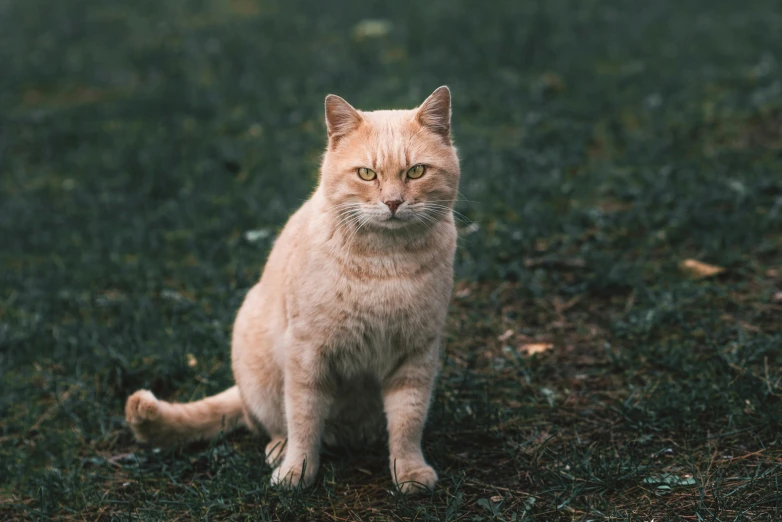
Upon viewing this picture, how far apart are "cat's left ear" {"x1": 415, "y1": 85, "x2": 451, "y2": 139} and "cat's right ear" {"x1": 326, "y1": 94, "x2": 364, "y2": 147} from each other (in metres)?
0.23

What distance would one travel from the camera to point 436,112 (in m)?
3.16

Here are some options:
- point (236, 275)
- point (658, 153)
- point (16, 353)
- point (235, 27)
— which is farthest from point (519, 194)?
point (235, 27)

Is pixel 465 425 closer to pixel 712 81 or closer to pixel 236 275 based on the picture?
pixel 236 275

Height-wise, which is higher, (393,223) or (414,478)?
(393,223)

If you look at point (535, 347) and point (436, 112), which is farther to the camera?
point (535, 347)

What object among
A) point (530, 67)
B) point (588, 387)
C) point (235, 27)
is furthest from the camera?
point (235, 27)

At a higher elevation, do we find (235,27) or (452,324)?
(235,27)

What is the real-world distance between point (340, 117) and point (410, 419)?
1151 millimetres

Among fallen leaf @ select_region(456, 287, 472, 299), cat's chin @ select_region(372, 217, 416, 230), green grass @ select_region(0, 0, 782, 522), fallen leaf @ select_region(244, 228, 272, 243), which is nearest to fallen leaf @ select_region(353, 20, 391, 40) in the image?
green grass @ select_region(0, 0, 782, 522)

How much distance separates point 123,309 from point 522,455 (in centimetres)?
239

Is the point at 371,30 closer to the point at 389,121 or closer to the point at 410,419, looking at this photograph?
the point at 389,121

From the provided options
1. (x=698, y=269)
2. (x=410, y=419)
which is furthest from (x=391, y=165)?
(x=698, y=269)

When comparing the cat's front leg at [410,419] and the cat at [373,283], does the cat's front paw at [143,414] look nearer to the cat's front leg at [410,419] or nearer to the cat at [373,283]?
the cat at [373,283]

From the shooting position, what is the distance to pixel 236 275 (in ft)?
16.0
